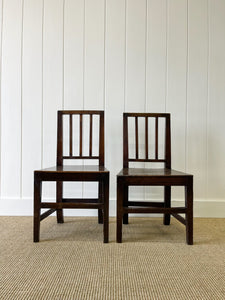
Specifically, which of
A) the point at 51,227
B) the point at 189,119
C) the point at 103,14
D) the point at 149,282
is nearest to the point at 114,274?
the point at 149,282

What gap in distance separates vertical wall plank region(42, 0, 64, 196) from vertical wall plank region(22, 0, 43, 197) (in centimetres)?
4

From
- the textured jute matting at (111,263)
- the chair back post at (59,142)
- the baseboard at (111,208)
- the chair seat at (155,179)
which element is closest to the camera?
the textured jute matting at (111,263)

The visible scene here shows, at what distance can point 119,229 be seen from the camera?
4.95 ft

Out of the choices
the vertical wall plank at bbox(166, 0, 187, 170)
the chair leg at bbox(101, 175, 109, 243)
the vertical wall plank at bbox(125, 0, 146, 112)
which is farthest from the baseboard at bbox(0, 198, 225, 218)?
the vertical wall plank at bbox(125, 0, 146, 112)

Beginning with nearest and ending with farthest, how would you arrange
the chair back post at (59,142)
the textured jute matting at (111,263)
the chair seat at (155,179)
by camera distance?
the textured jute matting at (111,263) < the chair seat at (155,179) < the chair back post at (59,142)

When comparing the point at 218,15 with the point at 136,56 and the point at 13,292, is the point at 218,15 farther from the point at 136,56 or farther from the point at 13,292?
the point at 13,292

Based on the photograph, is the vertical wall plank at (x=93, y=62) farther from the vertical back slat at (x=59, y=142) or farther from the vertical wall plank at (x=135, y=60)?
the vertical back slat at (x=59, y=142)

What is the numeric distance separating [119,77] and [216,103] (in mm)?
811

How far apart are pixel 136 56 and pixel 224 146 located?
102 centimetres

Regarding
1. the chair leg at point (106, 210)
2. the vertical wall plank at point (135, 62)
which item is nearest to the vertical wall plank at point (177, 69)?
the vertical wall plank at point (135, 62)

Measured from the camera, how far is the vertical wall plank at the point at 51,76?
2139mm

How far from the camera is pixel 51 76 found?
7.02 feet

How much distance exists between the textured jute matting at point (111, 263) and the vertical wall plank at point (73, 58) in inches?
39.4

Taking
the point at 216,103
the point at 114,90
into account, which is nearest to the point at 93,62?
the point at 114,90
